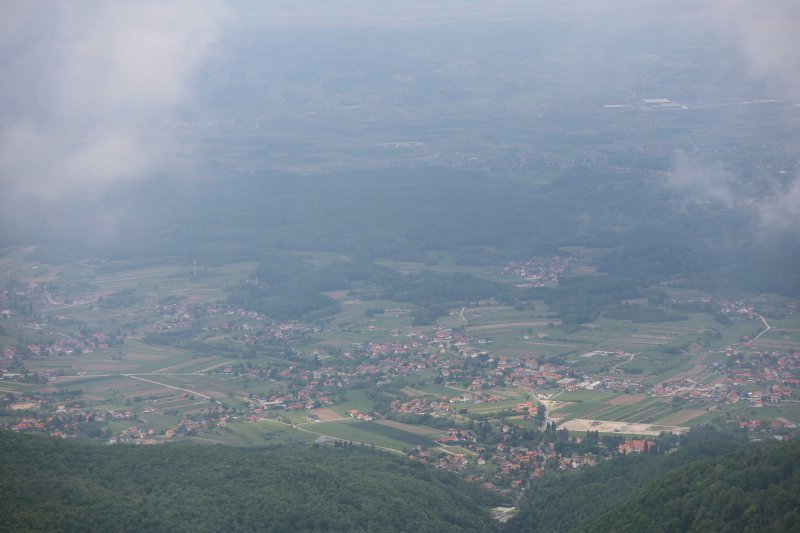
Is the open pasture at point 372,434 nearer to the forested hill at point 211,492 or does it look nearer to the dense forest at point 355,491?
the dense forest at point 355,491

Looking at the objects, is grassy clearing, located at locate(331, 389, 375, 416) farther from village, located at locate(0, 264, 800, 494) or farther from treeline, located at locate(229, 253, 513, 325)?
treeline, located at locate(229, 253, 513, 325)

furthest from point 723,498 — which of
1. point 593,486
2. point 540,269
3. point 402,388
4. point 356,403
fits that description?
point 540,269

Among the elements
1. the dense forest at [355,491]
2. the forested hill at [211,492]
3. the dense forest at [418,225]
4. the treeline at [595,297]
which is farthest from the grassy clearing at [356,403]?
the dense forest at [418,225]

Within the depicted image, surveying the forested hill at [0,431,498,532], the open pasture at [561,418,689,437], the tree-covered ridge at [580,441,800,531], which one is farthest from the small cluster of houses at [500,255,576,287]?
the tree-covered ridge at [580,441,800,531]

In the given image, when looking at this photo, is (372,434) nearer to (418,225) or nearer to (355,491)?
(355,491)

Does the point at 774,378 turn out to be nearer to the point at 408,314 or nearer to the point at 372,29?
the point at 408,314

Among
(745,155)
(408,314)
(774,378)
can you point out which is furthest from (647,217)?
(774,378)
